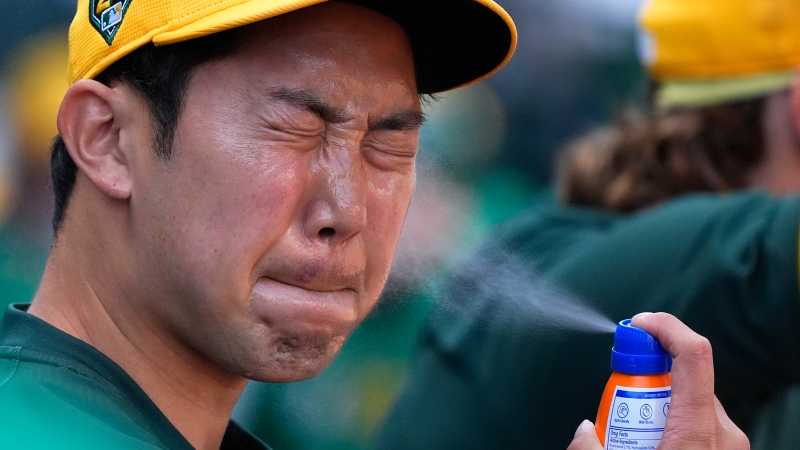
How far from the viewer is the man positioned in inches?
72.6

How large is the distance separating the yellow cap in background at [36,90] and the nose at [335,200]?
2.68 m

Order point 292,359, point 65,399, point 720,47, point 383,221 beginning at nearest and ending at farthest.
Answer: point 65,399 < point 292,359 < point 383,221 < point 720,47

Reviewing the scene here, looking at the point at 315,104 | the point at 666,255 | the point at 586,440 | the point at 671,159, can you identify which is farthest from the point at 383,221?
the point at 671,159

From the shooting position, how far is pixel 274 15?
180cm

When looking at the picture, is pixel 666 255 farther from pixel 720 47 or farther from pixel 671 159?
pixel 720 47

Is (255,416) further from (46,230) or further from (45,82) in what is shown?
(45,82)

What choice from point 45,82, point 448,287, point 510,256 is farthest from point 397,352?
point 45,82

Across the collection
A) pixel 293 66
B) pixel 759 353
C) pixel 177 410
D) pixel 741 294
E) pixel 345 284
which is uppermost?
pixel 293 66

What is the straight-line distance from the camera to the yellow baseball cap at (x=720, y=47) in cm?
394

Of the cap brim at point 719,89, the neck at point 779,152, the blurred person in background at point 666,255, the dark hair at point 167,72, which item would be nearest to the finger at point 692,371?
the dark hair at point 167,72

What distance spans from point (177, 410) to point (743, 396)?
6.76 feet

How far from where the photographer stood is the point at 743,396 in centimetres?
333

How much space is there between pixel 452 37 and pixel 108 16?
0.73m

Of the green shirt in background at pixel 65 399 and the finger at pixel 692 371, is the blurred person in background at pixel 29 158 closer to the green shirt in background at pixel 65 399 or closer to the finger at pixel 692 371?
the green shirt in background at pixel 65 399
